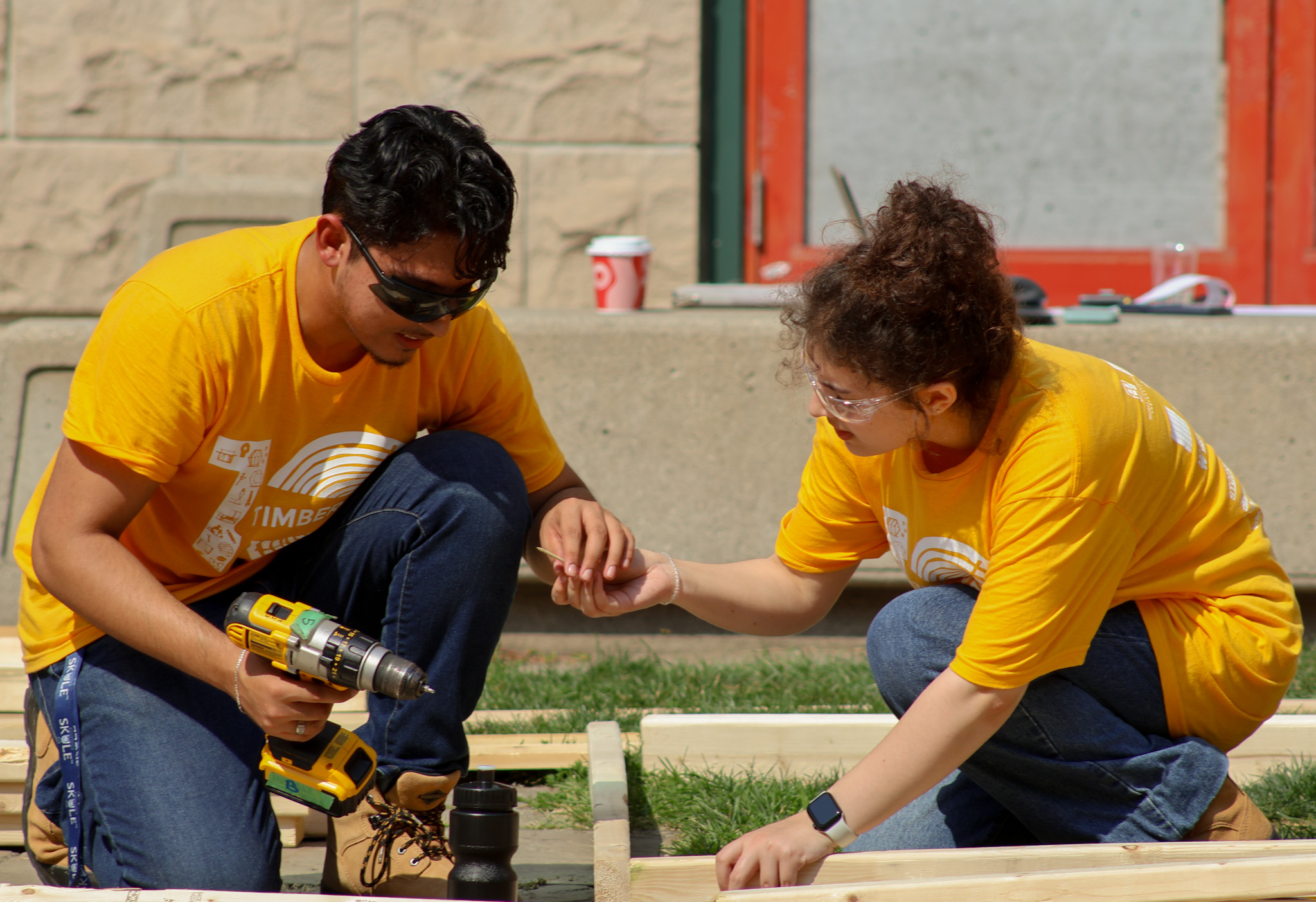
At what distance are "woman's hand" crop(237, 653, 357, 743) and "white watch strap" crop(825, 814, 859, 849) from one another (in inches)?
31.9

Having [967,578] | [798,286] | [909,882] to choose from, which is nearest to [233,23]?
[798,286]

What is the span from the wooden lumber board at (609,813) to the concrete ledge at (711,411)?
1146 millimetres

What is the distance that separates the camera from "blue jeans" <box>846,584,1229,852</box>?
85.9 inches

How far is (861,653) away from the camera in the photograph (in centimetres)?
420

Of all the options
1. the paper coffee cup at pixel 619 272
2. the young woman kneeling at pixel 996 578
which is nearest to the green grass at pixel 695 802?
the young woman kneeling at pixel 996 578

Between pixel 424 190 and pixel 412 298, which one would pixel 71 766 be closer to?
pixel 412 298

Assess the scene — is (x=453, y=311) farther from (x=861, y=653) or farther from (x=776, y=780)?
(x=861, y=653)

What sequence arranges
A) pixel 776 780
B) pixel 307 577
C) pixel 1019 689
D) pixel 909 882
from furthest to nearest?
pixel 776 780
pixel 307 577
pixel 1019 689
pixel 909 882

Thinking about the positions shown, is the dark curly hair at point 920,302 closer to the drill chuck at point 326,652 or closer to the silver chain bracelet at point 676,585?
the silver chain bracelet at point 676,585

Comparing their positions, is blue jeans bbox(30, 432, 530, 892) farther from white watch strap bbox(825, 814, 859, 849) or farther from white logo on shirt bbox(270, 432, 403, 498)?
white watch strap bbox(825, 814, 859, 849)

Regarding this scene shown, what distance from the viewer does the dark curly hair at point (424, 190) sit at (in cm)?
210

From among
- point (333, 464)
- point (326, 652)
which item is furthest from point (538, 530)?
point (326, 652)

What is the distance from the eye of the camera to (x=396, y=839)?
7.56 ft

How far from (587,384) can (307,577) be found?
1.92 m
